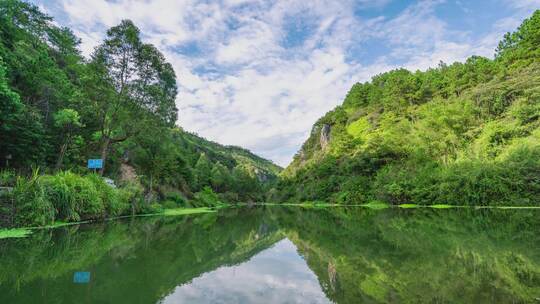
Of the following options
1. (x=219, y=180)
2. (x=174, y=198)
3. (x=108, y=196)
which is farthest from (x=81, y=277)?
(x=219, y=180)

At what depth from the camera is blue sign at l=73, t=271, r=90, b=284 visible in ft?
14.7

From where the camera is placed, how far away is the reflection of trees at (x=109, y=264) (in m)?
3.89

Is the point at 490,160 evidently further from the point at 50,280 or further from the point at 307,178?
the point at 307,178

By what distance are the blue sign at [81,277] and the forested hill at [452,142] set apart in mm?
28801

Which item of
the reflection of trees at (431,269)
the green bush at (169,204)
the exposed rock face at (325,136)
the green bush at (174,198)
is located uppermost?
the exposed rock face at (325,136)

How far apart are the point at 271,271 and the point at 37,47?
86.7 ft

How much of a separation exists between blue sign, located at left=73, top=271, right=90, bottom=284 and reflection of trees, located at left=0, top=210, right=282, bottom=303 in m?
0.09

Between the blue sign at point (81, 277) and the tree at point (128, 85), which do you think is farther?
the tree at point (128, 85)

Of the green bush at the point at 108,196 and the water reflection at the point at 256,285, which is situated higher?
the green bush at the point at 108,196

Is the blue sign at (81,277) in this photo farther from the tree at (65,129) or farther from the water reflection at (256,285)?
the tree at (65,129)

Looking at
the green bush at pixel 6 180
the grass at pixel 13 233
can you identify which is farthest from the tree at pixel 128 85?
the grass at pixel 13 233

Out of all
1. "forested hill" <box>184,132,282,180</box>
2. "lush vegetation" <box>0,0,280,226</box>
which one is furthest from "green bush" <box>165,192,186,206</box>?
"forested hill" <box>184,132,282,180</box>

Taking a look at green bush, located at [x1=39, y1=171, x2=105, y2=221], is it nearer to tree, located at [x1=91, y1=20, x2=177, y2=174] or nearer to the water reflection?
tree, located at [x1=91, y1=20, x2=177, y2=174]

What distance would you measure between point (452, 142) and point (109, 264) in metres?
38.5
